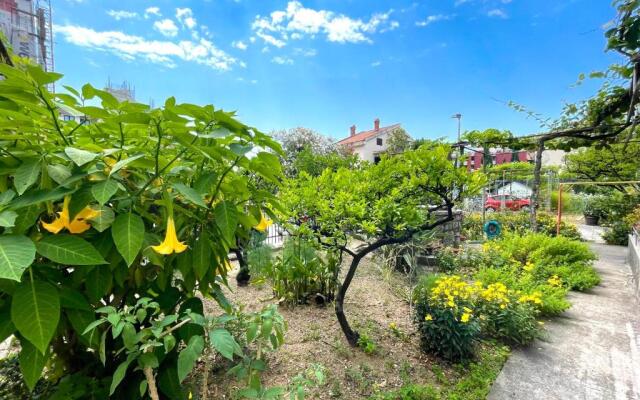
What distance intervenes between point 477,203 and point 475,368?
38.3 feet

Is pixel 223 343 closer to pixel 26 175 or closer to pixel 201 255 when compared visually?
pixel 201 255

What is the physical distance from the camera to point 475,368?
2240 millimetres

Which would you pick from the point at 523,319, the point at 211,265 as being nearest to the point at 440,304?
the point at 523,319

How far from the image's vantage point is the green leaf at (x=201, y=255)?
849 mm

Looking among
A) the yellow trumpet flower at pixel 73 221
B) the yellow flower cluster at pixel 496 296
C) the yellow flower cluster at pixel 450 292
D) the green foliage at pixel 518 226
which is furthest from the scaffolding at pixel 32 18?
the green foliage at pixel 518 226

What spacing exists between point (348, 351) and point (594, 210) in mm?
13325

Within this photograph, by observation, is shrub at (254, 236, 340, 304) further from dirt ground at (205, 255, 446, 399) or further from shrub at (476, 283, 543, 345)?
shrub at (476, 283, 543, 345)

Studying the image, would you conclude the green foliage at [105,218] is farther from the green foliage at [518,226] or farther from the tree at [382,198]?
the green foliage at [518,226]

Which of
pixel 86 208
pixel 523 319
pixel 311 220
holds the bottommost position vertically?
pixel 523 319

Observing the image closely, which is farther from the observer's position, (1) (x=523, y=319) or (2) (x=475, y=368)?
(1) (x=523, y=319)

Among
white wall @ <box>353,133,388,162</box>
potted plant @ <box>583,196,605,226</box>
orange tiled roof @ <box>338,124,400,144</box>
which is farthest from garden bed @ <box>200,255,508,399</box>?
orange tiled roof @ <box>338,124,400,144</box>

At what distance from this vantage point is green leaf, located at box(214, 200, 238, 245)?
81 centimetres

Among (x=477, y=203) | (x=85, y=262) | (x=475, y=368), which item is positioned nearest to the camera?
(x=85, y=262)

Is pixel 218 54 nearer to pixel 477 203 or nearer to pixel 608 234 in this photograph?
pixel 477 203
